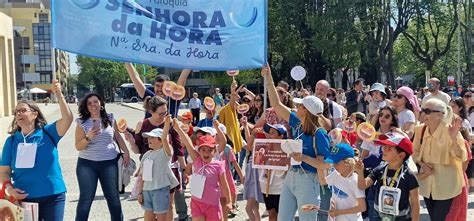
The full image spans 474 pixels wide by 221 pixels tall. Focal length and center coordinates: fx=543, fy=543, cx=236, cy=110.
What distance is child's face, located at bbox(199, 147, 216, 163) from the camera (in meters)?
5.48

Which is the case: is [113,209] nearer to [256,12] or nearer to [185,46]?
[185,46]

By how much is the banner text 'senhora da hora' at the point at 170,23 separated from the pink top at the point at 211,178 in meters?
1.23

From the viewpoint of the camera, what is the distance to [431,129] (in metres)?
5.04

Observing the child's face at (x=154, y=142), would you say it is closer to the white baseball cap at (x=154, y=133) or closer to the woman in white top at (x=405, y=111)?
the white baseball cap at (x=154, y=133)

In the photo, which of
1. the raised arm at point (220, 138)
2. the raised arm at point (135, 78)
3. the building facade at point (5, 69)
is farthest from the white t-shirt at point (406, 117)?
the building facade at point (5, 69)

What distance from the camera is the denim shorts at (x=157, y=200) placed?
5.64 m

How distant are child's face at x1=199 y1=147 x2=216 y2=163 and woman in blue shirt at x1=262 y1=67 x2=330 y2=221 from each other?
2.79 ft

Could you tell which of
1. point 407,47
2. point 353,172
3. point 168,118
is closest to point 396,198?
point 353,172

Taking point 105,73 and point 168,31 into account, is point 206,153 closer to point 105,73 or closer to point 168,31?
point 168,31

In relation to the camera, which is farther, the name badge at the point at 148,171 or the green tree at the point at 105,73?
the green tree at the point at 105,73

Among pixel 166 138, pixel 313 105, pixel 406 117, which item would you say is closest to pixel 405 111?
pixel 406 117

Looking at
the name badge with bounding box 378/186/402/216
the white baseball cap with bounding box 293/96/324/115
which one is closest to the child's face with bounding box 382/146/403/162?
the name badge with bounding box 378/186/402/216

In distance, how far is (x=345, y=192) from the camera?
4684 mm

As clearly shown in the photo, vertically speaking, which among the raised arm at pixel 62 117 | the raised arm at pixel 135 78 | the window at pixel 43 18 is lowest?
the raised arm at pixel 62 117
